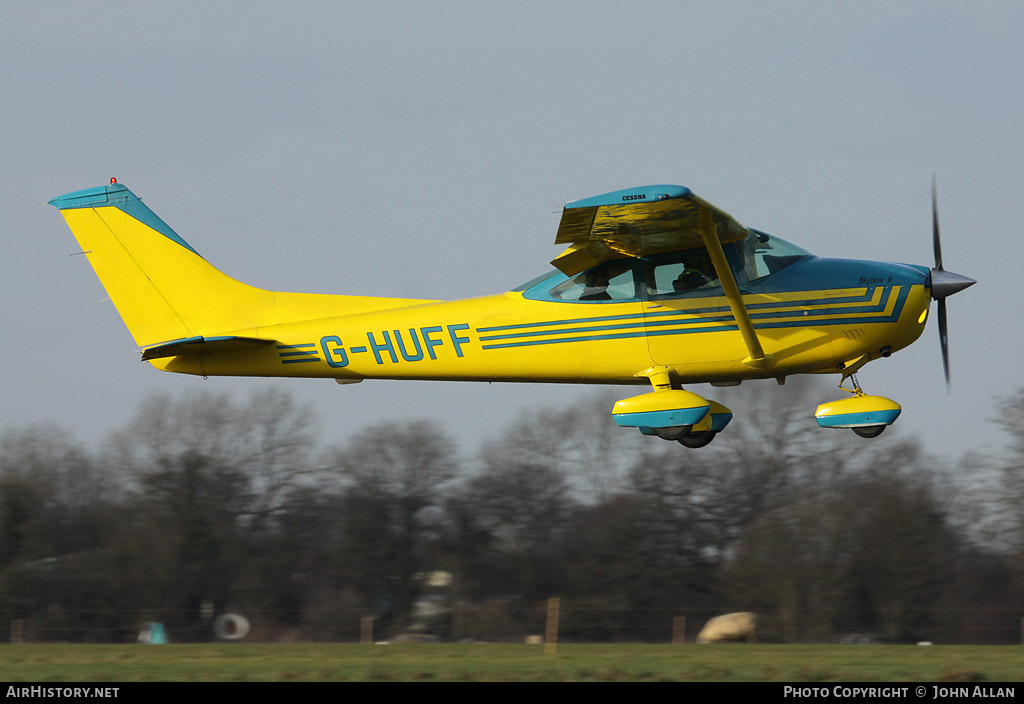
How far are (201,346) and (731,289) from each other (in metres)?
5.72

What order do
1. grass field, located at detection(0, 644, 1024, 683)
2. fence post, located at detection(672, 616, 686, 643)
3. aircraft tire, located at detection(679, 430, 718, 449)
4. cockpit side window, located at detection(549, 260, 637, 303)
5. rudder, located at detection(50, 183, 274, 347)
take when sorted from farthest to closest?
fence post, located at detection(672, 616, 686, 643) < rudder, located at detection(50, 183, 274, 347) < aircraft tire, located at detection(679, 430, 718, 449) < cockpit side window, located at detection(549, 260, 637, 303) < grass field, located at detection(0, 644, 1024, 683)

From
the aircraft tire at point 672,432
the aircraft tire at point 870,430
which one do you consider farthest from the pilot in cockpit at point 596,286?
the aircraft tire at point 870,430

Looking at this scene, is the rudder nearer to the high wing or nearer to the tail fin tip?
the tail fin tip

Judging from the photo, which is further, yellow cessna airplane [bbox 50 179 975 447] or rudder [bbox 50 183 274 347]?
rudder [bbox 50 183 274 347]

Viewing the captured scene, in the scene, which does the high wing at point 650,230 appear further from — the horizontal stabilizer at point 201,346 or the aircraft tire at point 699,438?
the horizontal stabilizer at point 201,346

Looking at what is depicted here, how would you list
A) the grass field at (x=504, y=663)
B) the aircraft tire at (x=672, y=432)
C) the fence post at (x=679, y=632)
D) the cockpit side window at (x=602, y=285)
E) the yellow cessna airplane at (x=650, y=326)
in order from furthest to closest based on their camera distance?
1. the fence post at (x=679, y=632)
2. the cockpit side window at (x=602, y=285)
3. the aircraft tire at (x=672, y=432)
4. the yellow cessna airplane at (x=650, y=326)
5. the grass field at (x=504, y=663)

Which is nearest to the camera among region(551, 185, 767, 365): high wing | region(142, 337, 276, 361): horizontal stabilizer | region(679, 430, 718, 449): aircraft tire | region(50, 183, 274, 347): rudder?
region(551, 185, 767, 365): high wing

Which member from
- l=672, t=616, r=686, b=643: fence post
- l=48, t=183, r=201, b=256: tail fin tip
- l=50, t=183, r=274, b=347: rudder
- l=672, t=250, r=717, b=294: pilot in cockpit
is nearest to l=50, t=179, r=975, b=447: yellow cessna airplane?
l=672, t=250, r=717, b=294: pilot in cockpit

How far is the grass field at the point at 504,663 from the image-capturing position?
11.3 metres

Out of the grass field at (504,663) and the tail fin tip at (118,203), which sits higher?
the tail fin tip at (118,203)

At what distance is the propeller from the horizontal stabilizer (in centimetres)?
708

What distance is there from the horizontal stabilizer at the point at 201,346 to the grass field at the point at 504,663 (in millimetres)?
3391

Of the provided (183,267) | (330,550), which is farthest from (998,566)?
(183,267)

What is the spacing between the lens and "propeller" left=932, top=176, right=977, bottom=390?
11570 millimetres
